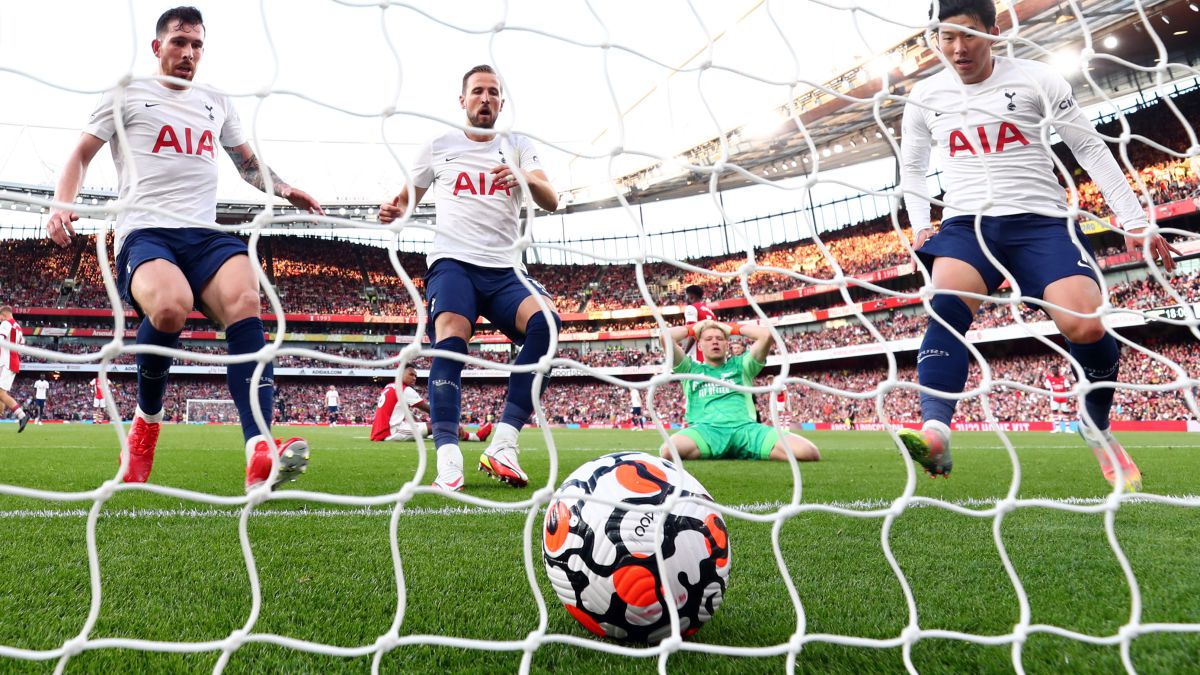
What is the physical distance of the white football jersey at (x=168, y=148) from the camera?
9.55ft

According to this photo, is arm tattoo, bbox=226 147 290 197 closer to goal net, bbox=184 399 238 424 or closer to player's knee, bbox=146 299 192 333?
player's knee, bbox=146 299 192 333

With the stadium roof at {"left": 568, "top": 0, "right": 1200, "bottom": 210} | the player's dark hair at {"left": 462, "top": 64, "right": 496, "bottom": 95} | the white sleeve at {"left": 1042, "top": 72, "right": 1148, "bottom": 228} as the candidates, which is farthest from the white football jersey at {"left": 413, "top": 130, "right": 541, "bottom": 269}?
the stadium roof at {"left": 568, "top": 0, "right": 1200, "bottom": 210}

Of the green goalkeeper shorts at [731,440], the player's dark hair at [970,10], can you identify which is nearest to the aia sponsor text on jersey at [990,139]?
the player's dark hair at [970,10]

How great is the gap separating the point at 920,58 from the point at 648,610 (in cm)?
2034

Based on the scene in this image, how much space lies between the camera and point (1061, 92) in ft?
9.45

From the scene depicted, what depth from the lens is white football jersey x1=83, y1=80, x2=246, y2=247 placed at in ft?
9.55

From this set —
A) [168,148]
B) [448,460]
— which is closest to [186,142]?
[168,148]

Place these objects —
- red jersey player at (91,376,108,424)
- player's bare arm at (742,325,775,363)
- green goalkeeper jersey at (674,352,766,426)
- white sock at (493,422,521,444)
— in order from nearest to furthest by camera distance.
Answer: white sock at (493,422,521,444), player's bare arm at (742,325,775,363), green goalkeeper jersey at (674,352,766,426), red jersey player at (91,376,108,424)

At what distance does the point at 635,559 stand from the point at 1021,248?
222 cm

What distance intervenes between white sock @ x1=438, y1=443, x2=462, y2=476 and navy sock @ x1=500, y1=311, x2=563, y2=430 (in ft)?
1.25

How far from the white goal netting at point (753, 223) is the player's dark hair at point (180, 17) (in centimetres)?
87

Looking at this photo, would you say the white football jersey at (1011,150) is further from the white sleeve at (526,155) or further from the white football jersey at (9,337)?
the white football jersey at (9,337)

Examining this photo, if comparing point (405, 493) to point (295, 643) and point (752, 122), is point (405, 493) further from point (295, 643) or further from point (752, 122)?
point (752, 122)

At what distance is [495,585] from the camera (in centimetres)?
195
